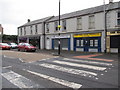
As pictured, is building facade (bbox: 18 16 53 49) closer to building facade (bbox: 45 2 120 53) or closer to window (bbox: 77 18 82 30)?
building facade (bbox: 45 2 120 53)

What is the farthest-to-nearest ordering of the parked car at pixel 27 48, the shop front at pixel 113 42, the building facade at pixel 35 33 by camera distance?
the building facade at pixel 35 33 < the parked car at pixel 27 48 < the shop front at pixel 113 42

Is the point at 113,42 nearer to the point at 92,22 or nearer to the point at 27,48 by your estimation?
the point at 92,22

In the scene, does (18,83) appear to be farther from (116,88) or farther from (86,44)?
(86,44)

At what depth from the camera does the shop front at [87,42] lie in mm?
19042

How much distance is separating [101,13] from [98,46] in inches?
215

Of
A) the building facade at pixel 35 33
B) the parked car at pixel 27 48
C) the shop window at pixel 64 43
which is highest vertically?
the building facade at pixel 35 33

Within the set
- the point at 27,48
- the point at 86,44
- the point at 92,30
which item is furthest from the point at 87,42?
the point at 27,48

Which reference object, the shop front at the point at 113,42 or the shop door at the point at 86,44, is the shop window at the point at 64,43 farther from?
the shop front at the point at 113,42

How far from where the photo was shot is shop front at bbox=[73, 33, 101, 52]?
62.5 feet

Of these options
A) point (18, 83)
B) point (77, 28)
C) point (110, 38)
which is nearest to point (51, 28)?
point (77, 28)

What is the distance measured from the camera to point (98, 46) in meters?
18.9

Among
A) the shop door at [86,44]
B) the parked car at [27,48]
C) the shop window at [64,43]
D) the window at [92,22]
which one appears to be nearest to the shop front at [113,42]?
the window at [92,22]

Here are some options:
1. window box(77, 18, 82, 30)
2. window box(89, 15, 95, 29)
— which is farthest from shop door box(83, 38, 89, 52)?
window box(77, 18, 82, 30)

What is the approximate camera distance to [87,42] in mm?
20234
